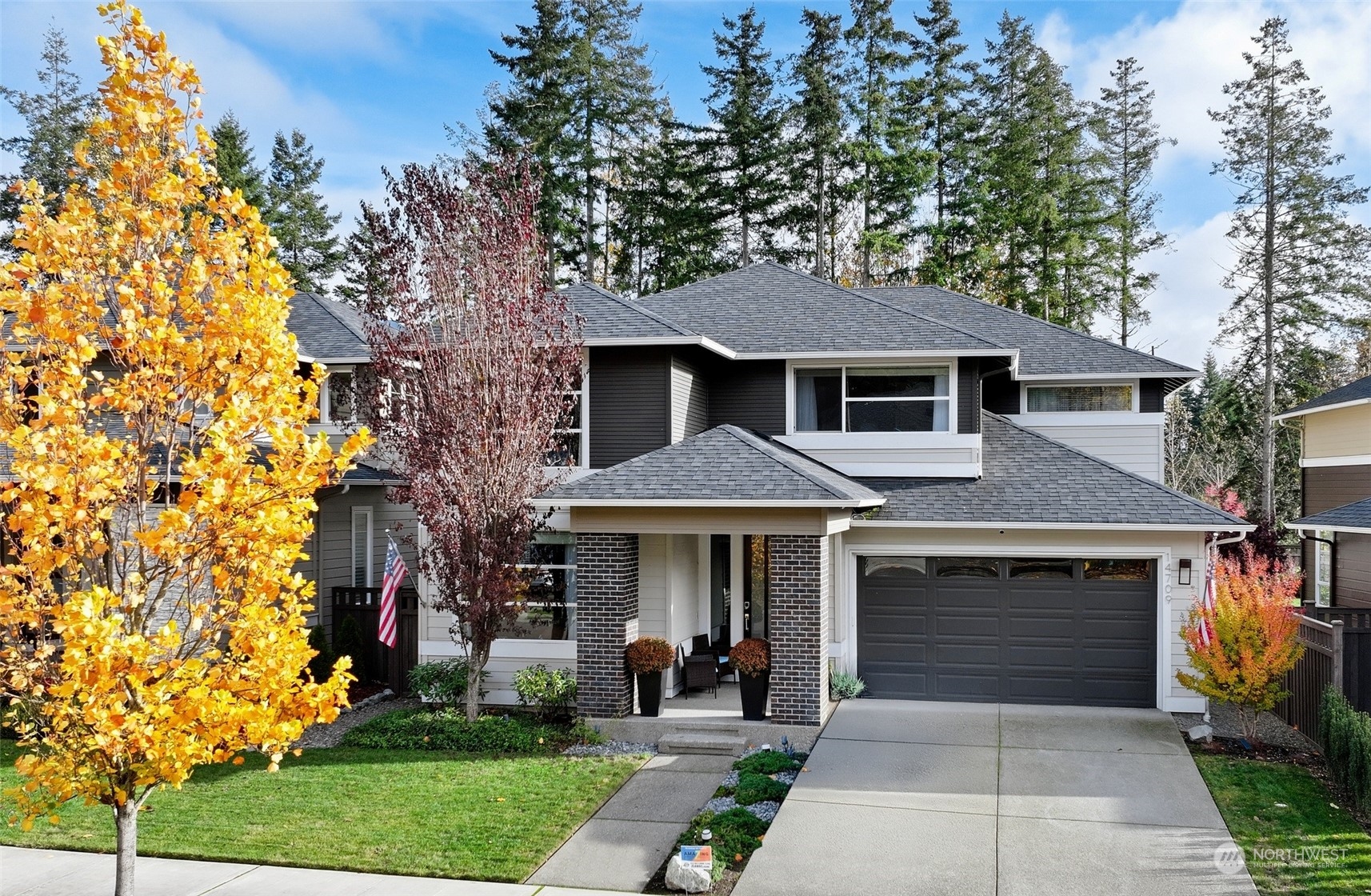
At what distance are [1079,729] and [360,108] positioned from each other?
14.1m

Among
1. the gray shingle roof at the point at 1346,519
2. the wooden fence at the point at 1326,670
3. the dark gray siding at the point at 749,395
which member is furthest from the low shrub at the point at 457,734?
the gray shingle roof at the point at 1346,519

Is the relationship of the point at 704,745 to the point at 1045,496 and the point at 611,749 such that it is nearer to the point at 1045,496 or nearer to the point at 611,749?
the point at 611,749

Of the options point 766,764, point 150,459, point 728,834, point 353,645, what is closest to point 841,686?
point 766,764

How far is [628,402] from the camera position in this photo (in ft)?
46.7

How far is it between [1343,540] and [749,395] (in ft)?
38.1

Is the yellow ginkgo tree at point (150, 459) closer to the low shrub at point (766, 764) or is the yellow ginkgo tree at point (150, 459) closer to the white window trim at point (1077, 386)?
the low shrub at point (766, 764)

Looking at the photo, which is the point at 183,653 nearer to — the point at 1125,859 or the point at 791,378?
the point at 1125,859

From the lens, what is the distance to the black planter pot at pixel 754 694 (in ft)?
40.0

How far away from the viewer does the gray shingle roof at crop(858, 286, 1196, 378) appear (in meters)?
17.1

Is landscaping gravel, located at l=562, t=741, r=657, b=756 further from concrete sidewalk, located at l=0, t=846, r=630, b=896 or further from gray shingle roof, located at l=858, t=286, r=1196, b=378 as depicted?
gray shingle roof, located at l=858, t=286, r=1196, b=378

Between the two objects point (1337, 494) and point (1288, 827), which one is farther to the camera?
point (1337, 494)

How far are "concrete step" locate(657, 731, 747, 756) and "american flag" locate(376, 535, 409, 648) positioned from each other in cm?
464

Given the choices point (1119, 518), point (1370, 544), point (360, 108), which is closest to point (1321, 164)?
point (1370, 544)

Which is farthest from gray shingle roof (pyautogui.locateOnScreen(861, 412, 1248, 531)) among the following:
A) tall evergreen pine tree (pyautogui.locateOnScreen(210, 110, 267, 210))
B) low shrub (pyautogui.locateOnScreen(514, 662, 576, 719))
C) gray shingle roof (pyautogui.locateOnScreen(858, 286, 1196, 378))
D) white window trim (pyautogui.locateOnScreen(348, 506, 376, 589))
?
tall evergreen pine tree (pyautogui.locateOnScreen(210, 110, 267, 210))
